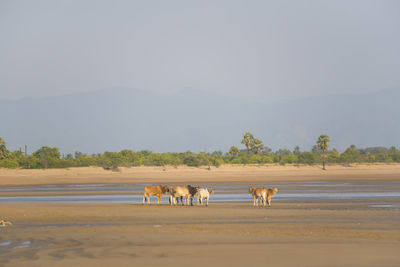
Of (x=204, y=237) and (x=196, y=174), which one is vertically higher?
(x=196, y=174)

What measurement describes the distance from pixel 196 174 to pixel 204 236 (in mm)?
60937

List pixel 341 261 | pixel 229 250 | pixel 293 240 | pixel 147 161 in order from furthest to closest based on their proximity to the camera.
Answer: pixel 147 161
pixel 293 240
pixel 229 250
pixel 341 261

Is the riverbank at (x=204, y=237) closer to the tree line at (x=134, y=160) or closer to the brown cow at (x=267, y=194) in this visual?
the brown cow at (x=267, y=194)

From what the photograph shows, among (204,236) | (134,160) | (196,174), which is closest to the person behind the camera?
(204,236)

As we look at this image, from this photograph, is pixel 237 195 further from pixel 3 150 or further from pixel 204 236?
pixel 3 150

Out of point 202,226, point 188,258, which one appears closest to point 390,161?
point 202,226

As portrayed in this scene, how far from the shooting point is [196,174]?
77.2m

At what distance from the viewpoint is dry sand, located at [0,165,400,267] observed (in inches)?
489

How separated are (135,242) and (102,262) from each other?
305 cm

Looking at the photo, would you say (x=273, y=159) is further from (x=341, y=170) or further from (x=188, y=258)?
(x=188, y=258)

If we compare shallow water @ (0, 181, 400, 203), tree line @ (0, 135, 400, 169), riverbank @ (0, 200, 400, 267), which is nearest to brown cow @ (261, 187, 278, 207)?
riverbank @ (0, 200, 400, 267)

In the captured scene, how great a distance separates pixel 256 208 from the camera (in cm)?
2616

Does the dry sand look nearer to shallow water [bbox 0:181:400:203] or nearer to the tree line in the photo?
shallow water [bbox 0:181:400:203]

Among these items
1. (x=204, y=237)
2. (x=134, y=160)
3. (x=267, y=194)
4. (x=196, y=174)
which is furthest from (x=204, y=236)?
(x=134, y=160)
